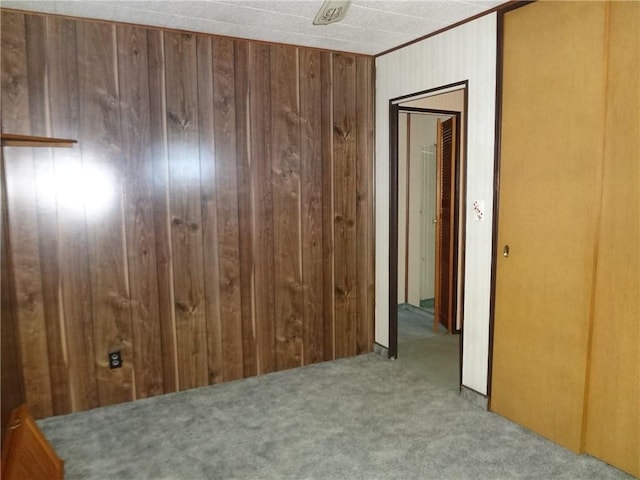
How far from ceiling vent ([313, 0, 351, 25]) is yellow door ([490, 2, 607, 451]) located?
90 cm

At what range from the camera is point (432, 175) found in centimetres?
521

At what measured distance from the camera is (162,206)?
3088 mm

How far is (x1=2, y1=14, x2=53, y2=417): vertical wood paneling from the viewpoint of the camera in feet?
8.73

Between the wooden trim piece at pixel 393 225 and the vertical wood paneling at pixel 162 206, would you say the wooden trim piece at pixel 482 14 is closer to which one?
the wooden trim piece at pixel 393 225

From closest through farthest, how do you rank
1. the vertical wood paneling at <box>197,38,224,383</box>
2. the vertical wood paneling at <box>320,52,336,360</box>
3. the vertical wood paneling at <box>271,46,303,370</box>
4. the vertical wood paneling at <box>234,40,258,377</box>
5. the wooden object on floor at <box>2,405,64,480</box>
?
the wooden object on floor at <box>2,405,64,480</box>
the vertical wood paneling at <box>197,38,224,383</box>
the vertical wood paneling at <box>234,40,258,377</box>
the vertical wood paneling at <box>271,46,303,370</box>
the vertical wood paneling at <box>320,52,336,360</box>

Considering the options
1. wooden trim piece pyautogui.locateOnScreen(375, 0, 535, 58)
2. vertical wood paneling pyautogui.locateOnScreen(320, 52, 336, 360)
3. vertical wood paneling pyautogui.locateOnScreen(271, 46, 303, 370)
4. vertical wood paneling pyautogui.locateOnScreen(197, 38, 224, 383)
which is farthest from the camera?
vertical wood paneling pyautogui.locateOnScreen(320, 52, 336, 360)

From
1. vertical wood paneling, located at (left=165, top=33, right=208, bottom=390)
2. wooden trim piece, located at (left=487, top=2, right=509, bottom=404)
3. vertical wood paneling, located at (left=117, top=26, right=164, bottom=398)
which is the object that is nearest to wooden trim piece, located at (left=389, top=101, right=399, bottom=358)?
wooden trim piece, located at (left=487, top=2, right=509, bottom=404)

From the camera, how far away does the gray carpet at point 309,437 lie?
7.63 ft

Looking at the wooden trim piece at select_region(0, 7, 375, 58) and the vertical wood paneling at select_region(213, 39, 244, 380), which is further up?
the wooden trim piece at select_region(0, 7, 375, 58)

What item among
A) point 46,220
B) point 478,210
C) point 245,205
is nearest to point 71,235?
point 46,220

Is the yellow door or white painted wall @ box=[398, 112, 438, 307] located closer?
the yellow door

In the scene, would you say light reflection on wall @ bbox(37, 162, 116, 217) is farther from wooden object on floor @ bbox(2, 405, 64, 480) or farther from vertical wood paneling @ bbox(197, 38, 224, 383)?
wooden object on floor @ bbox(2, 405, 64, 480)

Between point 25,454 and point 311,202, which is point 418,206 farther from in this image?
point 25,454

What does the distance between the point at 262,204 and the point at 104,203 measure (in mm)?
1022
